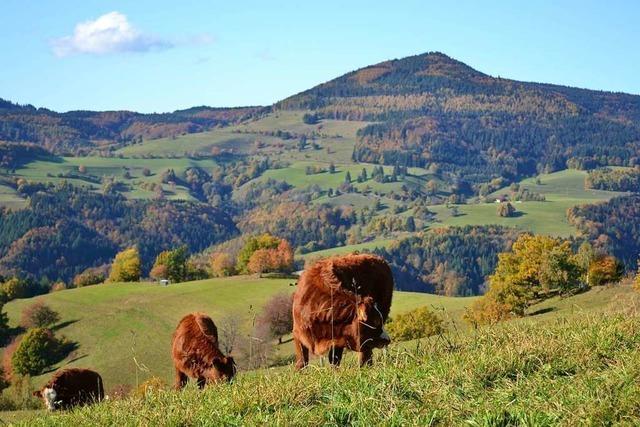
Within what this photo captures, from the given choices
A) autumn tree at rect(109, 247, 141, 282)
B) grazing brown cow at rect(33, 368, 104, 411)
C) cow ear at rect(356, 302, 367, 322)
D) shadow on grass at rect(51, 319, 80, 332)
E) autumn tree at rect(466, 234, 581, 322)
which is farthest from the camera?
autumn tree at rect(109, 247, 141, 282)

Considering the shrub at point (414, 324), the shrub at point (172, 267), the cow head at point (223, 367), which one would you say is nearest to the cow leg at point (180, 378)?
the cow head at point (223, 367)

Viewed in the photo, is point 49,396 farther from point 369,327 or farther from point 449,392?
point 449,392

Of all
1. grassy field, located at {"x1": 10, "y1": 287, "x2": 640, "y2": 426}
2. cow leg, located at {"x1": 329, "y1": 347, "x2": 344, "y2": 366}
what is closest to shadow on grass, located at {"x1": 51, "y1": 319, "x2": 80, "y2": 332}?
cow leg, located at {"x1": 329, "y1": 347, "x2": 344, "y2": 366}

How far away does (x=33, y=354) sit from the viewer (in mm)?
76875

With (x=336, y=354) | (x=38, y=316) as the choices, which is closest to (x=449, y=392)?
(x=336, y=354)

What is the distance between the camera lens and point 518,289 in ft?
223

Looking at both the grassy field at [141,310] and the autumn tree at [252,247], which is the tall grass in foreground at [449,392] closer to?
the grassy field at [141,310]

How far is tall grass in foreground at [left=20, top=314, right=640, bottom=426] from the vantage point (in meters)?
5.62

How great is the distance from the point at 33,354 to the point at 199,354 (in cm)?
6902

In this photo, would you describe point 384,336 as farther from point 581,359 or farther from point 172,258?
point 172,258

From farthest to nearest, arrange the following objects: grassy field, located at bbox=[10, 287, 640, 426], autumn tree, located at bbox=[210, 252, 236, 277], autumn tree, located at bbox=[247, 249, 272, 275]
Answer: autumn tree, located at bbox=[210, 252, 236, 277] → autumn tree, located at bbox=[247, 249, 272, 275] → grassy field, located at bbox=[10, 287, 640, 426]

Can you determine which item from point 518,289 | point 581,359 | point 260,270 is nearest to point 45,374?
point 260,270

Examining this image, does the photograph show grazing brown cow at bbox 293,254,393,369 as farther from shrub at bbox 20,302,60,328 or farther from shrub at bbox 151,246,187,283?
shrub at bbox 151,246,187,283

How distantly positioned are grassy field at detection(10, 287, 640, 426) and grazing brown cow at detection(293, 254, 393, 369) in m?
0.96
